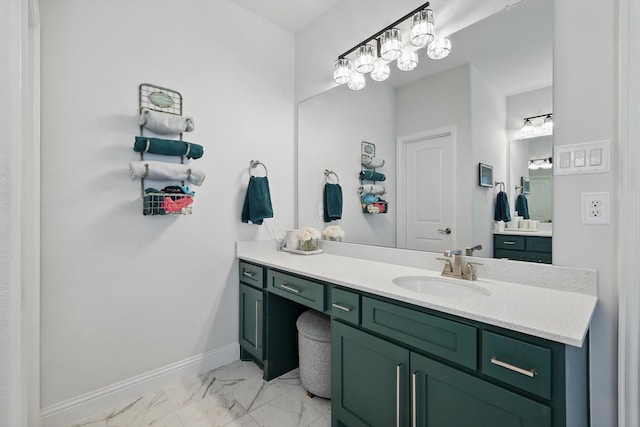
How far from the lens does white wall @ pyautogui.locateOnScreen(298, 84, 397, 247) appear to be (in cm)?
200

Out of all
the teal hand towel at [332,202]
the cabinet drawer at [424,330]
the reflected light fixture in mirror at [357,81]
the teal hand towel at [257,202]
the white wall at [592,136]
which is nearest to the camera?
the cabinet drawer at [424,330]

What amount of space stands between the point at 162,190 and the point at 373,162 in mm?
1415

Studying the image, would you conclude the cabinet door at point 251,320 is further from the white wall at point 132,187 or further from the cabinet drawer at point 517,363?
the cabinet drawer at point 517,363

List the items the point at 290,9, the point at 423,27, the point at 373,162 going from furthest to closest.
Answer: the point at 290,9, the point at 373,162, the point at 423,27

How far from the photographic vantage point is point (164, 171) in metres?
1.76

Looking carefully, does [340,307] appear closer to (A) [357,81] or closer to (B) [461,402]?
(B) [461,402]

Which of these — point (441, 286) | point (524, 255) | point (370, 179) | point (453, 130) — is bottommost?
point (441, 286)

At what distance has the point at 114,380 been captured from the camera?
1.76 m

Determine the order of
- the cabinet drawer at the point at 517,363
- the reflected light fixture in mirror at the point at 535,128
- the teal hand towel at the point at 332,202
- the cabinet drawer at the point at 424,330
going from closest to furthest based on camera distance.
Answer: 1. the cabinet drawer at the point at 517,363
2. the cabinet drawer at the point at 424,330
3. the reflected light fixture in mirror at the point at 535,128
4. the teal hand towel at the point at 332,202

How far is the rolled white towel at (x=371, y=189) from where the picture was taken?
2.06 meters

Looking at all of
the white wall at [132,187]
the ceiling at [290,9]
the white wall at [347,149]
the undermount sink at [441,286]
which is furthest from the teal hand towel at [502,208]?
the ceiling at [290,9]

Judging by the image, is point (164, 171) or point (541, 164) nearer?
point (541, 164)

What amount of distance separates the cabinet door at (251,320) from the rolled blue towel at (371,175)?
1.11 m

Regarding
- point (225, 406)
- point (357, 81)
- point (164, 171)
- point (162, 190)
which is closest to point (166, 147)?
point (164, 171)
